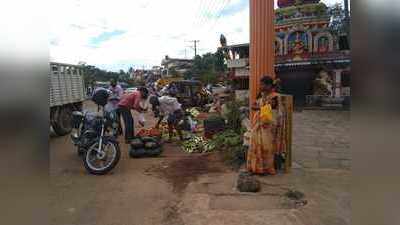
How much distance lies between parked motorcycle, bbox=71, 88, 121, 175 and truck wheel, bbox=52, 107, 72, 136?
3323 mm

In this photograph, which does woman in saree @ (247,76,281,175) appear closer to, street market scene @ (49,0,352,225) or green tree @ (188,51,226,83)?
street market scene @ (49,0,352,225)

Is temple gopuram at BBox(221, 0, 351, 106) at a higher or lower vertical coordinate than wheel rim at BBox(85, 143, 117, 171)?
higher

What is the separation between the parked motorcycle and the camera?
612 cm

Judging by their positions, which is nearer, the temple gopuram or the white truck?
the white truck

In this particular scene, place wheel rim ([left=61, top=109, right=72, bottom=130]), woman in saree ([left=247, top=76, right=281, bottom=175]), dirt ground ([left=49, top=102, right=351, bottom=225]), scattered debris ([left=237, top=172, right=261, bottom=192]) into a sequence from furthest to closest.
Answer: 1. wheel rim ([left=61, top=109, right=72, bottom=130])
2. woman in saree ([left=247, top=76, right=281, bottom=175])
3. scattered debris ([left=237, top=172, right=261, bottom=192])
4. dirt ground ([left=49, top=102, right=351, bottom=225])

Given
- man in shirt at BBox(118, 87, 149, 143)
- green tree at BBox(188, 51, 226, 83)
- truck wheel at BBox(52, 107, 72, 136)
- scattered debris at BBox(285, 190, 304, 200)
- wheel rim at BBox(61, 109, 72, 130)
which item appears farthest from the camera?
green tree at BBox(188, 51, 226, 83)

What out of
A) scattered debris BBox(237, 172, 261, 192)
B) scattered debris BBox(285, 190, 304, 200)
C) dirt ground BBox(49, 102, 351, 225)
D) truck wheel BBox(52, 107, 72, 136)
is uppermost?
truck wheel BBox(52, 107, 72, 136)

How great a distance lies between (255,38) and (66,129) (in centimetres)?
670

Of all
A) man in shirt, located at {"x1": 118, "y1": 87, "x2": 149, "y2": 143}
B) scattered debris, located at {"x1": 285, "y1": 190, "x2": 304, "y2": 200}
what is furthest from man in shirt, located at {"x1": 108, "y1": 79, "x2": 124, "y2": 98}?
scattered debris, located at {"x1": 285, "y1": 190, "x2": 304, "y2": 200}

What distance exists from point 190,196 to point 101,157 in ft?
6.89

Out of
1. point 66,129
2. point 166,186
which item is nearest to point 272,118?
point 166,186
